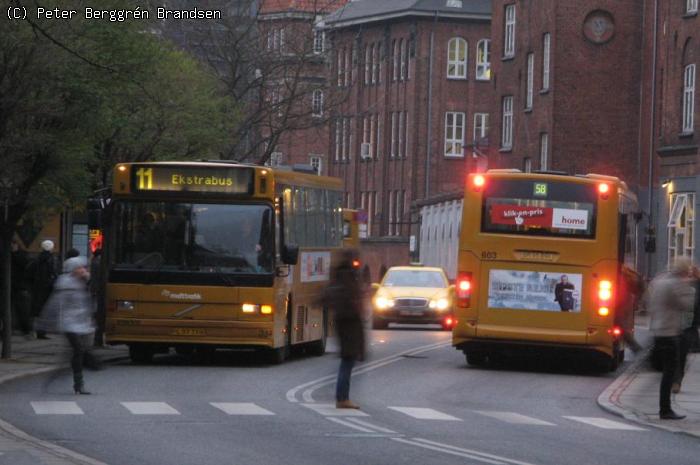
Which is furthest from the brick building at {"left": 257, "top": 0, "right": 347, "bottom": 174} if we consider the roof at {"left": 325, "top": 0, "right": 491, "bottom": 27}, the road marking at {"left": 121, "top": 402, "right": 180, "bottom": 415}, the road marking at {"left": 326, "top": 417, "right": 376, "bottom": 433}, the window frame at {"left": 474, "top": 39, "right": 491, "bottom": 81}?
the window frame at {"left": 474, "top": 39, "right": 491, "bottom": 81}

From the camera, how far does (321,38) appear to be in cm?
5594

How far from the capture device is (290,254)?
26.0m

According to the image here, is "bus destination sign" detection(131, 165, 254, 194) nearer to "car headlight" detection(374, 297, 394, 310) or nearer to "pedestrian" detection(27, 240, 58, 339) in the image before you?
"pedestrian" detection(27, 240, 58, 339)

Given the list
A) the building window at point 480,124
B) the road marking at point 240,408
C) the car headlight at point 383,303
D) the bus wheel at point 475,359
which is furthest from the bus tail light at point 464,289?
the building window at point 480,124

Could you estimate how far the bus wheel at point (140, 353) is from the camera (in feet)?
89.6

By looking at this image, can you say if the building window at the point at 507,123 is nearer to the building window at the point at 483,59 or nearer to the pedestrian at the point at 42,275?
the building window at the point at 483,59

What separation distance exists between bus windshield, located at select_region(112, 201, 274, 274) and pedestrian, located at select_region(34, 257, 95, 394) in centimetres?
516

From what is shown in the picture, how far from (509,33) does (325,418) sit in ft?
200

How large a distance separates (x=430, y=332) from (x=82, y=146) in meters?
17.4

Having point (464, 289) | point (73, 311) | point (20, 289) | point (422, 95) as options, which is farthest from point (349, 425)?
point (422, 95)

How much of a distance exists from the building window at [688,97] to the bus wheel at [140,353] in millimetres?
31259

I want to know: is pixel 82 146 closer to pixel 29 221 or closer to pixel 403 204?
pixel 29 221

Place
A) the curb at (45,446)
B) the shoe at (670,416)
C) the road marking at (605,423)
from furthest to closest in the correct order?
1. the shoe at (670,416)
2. the road marking at (605,423)
3. the curb at (45,446)

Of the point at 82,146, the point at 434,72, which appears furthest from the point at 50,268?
the point at 434,72
